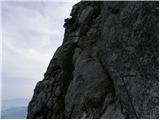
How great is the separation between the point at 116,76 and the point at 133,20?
13.4ft

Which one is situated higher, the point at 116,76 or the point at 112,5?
the point at 112,5

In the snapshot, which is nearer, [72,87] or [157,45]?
[157,45]

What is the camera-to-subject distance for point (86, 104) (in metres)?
22.7

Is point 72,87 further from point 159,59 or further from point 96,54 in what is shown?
point 159,59

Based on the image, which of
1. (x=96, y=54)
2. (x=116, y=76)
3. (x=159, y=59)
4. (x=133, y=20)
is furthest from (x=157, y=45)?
(x=96, y=54)

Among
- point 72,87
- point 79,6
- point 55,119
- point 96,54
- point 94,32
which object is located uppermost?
point 79,6

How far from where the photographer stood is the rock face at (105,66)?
17.4 m

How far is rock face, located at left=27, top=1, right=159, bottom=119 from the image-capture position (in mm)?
17438

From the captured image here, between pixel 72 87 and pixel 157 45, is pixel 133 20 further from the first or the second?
pixel 72 87

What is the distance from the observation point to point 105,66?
23.2 metres

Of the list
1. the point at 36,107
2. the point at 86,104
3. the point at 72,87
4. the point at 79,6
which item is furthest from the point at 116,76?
the point at 79,6

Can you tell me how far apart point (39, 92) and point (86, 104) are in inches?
334

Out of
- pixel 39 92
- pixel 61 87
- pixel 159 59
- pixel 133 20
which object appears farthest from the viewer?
pixel 39 92

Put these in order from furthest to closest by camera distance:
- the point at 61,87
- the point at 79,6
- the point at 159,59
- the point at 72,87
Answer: the point at 79,6 → the point at 61,87 → the point at 72,87 → the point at 159,59
